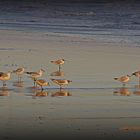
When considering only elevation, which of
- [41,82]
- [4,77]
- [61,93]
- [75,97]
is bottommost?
[75,97]

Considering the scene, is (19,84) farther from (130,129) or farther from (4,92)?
(130,129)

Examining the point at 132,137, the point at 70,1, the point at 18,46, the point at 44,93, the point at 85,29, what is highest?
the point at 70,1

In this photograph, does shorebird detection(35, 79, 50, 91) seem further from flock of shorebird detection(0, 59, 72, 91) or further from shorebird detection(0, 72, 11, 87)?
shorebird detection(0, 72, 11, 87)

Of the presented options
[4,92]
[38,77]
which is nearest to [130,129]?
[4,92]

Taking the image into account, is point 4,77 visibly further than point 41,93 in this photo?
Yes

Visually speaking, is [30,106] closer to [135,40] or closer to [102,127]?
[102,127]

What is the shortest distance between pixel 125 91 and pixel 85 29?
15.7 m

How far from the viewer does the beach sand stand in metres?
9.89

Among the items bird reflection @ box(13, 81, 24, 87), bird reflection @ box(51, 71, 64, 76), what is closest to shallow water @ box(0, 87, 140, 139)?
bird reflection @ box(13, 81, 24, 87)

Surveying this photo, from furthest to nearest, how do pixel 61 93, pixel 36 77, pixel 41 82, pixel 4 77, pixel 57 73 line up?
pixel 57 73 → pixel 36 77 → pixel 4 77 → pixel 41 82 → pixel 61 93

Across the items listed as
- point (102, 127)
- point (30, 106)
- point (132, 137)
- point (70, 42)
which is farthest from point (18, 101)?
point (70, 42)

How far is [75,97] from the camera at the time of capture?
12680 mm

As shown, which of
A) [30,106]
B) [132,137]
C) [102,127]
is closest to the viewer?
[132,137]

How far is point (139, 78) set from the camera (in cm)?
1514
